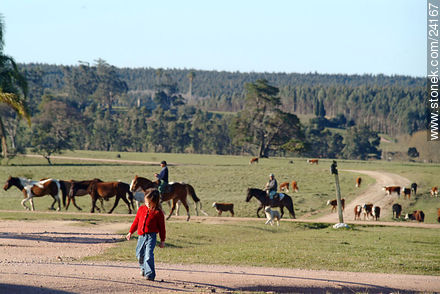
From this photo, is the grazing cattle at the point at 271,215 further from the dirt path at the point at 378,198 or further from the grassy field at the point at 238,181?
the grassy field at the point at 238,181

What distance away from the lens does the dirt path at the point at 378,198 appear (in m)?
36.1

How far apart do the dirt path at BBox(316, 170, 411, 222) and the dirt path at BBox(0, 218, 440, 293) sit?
1943cm

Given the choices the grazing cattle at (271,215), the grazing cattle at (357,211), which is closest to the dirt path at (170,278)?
the grazing cattle at (271,215)

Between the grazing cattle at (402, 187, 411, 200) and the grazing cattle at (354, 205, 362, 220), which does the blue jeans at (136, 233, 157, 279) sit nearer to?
the grazing cattle at (354, 205, 362, 220)

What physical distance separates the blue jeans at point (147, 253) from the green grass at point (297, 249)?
329 centimetres

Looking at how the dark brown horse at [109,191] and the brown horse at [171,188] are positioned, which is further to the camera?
the dark brown horse at [109,191]

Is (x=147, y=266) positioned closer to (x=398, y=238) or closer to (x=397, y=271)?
(x=397, y=271)

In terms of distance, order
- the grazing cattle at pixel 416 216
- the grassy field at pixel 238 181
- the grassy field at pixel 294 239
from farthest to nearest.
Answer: the grassy field at pixel 238 181 < the grazing cattle at pixel 416 216 < the grassy field at pixel 294 239

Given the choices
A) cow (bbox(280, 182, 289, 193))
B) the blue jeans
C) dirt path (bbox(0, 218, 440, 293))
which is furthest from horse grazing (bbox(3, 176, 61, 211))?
the blue jeans

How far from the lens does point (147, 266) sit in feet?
41.9

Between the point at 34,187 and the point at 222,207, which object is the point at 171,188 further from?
the point at 34,187

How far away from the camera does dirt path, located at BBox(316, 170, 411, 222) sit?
1420 inches

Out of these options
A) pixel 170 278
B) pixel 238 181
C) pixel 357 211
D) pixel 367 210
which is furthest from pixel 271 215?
pixel 238 181

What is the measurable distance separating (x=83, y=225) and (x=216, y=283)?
12.4 metres
